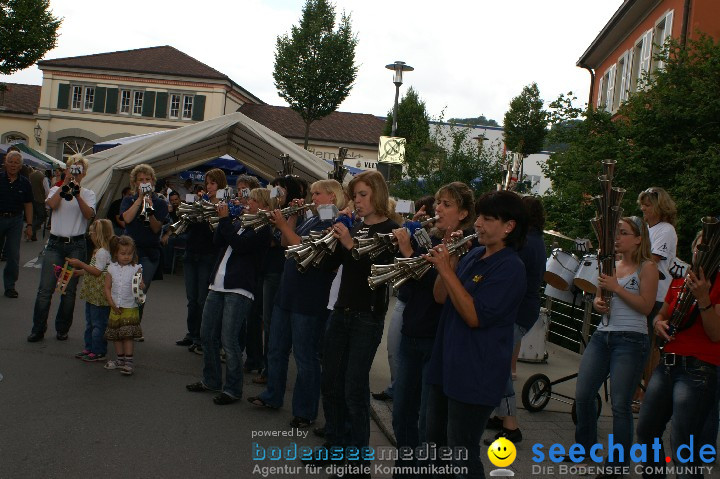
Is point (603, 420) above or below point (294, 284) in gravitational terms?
below

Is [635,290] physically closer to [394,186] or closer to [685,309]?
[685,309]

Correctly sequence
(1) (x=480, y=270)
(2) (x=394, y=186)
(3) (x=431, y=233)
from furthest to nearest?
1. (2) (x=394, y=186)
2. (3) (x=431, y=233)
3. (1) (x=480, y=270)

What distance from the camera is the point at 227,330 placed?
6992 mm

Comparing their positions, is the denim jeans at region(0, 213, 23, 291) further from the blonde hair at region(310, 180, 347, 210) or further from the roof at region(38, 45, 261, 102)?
the roof at region(38, 45, 261, 102)

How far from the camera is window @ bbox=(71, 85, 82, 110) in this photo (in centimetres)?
6081

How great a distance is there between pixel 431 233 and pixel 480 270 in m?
1.03

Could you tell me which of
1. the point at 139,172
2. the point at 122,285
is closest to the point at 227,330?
the point at 122,285

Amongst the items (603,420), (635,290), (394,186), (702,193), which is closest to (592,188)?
(702,193)

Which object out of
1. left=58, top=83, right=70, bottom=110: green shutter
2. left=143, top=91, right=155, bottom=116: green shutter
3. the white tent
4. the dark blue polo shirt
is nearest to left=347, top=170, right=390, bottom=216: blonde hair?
the dark blue polo shirt

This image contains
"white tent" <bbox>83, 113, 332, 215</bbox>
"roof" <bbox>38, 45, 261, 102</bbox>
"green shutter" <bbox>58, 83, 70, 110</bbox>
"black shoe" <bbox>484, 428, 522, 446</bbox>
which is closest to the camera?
"black shoe" <bbox>484, 428, 522, 446</bbox>

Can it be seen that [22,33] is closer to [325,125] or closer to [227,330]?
[227,330]

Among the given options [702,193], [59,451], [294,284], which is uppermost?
[702,193]

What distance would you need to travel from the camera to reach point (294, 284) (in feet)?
21.1

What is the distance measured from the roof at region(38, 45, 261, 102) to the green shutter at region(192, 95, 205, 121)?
161cm
